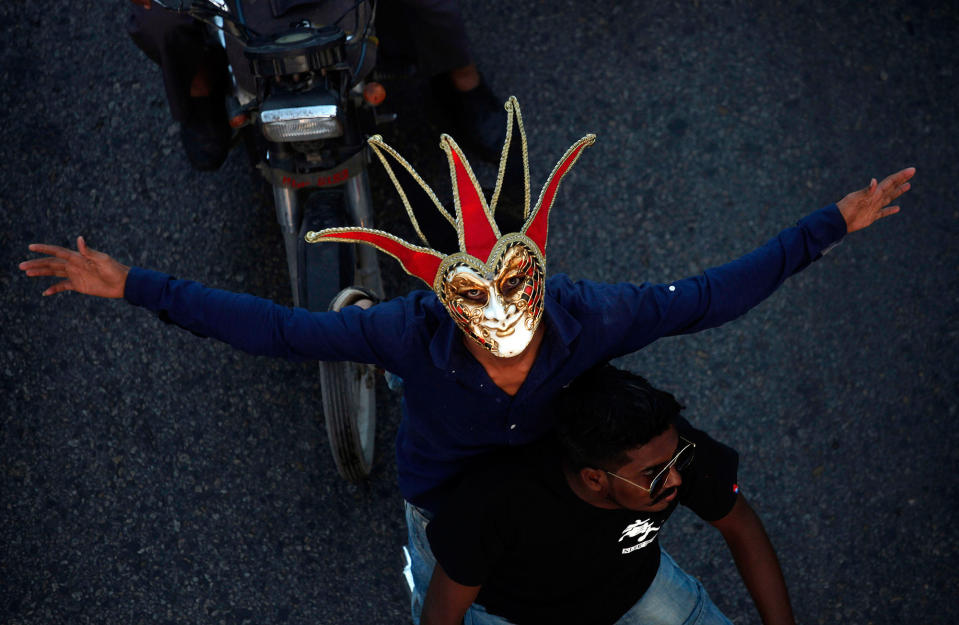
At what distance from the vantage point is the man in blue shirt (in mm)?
2035

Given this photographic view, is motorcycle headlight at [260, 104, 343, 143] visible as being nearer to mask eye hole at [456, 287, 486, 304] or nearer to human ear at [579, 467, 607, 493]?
mask eye hole at [456, 287, 486, 304]

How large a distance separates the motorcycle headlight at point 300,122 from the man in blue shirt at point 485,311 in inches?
18.9

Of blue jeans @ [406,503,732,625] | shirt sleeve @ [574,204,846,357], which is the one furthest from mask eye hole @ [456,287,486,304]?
blue jeans @ [406,503,732,625]

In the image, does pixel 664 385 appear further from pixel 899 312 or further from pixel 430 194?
pixel 430 194

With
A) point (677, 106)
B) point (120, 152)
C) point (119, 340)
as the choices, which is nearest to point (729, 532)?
point (677, 106)

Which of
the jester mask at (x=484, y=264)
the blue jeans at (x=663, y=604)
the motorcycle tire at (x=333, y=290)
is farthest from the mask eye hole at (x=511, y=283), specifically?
the motorcycle tire at (x=333, y=290)

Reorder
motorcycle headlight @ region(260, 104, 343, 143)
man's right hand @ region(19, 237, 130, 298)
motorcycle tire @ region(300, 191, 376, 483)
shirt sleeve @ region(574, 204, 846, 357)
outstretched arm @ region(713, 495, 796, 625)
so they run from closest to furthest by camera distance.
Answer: man's right hand @ region(19, 237, 130, 298), shirt sleeve @ region(574, 204, 846, 357), outstretched arm @ region(713, 495, 796, 625), motorcycle headlight @ region(260, 104, 343, 143), motorcycle tire @ region(300, 191, 376, 483)

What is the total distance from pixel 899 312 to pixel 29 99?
3.35 metres

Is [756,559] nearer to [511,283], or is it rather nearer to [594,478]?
[594,478]

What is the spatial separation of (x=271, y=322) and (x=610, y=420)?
2.46ft

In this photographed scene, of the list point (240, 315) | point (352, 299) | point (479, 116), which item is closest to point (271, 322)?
point (240, 315)

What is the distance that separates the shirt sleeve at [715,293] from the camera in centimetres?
212

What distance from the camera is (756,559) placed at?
2287mm

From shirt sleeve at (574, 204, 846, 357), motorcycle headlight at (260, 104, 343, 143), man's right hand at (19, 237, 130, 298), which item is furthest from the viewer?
motorcycle headlight at (260, 104, 343, 143)
